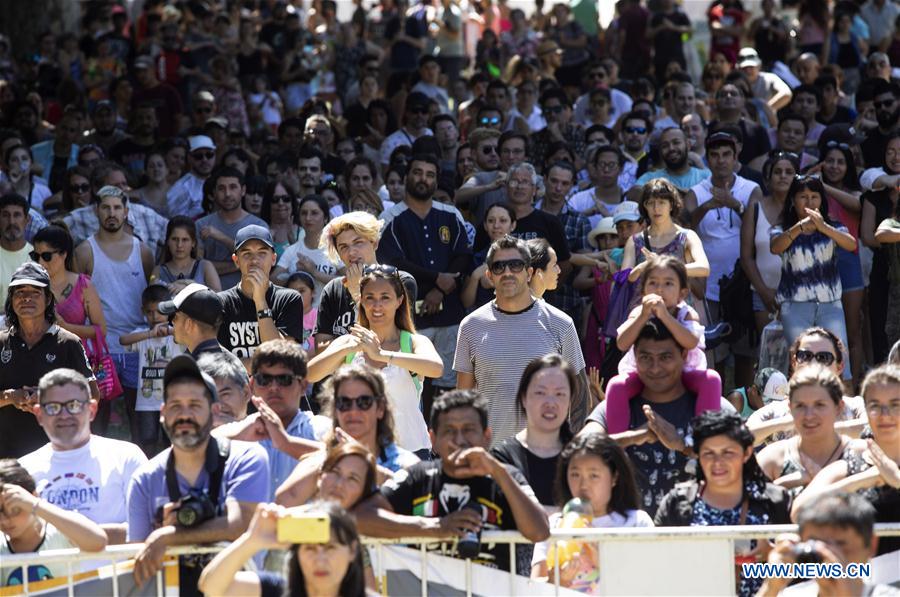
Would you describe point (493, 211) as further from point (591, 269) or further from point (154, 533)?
point (154, 533)

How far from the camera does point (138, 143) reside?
14.7m

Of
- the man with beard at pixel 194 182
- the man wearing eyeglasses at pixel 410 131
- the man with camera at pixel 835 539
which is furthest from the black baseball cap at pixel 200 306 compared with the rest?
the man wearing eyeglasses at pixel 410 131

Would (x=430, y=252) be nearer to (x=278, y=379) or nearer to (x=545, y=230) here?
(x=545, y=230)

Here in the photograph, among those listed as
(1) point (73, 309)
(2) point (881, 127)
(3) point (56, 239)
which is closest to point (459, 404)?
(1) point (73, 309)

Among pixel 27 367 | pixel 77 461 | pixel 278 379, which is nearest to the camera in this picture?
pixel 77 461

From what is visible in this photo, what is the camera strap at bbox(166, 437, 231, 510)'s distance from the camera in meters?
6.09

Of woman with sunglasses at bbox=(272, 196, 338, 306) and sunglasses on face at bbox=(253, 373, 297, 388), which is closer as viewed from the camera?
sunglasses on face at bbox=(253, 373, 297, 388)

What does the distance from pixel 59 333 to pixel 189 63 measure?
390 inches

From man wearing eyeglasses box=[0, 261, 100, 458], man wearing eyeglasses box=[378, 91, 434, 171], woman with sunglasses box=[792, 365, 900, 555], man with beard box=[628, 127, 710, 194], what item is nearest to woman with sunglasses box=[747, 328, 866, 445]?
woman with sunglasses box=[792, 365, 900, 555]

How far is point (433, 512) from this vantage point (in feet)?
19.6

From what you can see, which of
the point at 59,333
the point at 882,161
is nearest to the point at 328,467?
the point at 59,333

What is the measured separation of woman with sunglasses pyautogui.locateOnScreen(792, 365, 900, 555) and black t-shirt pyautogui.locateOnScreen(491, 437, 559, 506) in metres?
1.08

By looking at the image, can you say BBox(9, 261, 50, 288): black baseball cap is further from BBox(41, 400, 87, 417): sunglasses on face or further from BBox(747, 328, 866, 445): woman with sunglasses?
BBox(747, 328, 866, 445): woman with sunglasses

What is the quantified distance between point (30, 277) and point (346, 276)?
1.74 m
